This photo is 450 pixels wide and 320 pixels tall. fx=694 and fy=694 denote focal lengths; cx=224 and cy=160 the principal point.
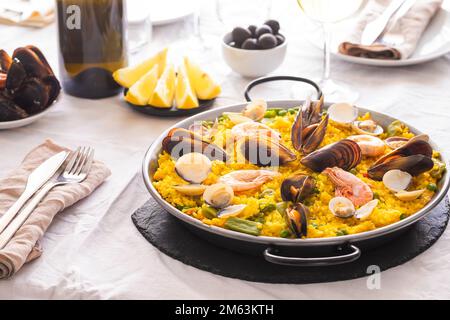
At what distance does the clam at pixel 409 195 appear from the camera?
4.14 feet

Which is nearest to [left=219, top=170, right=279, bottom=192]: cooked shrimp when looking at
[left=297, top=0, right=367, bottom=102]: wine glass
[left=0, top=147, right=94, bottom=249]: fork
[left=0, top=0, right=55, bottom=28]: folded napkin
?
[left=0, top=147, right=94, bottom=249]: fork

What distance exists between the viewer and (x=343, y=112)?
1.54 m

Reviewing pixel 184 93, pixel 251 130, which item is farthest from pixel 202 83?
pixel 251 130

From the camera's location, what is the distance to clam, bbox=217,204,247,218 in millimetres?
1207

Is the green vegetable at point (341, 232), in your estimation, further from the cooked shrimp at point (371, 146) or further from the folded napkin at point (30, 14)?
the folded napkin at point (30, 14)

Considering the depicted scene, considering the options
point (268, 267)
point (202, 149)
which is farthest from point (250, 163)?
point (268, 267)

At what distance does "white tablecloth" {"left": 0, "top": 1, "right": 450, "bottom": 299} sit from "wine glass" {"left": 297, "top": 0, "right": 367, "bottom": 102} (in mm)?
65

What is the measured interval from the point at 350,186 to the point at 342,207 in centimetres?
8

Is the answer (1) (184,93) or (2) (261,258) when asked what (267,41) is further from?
(2) (261,258)

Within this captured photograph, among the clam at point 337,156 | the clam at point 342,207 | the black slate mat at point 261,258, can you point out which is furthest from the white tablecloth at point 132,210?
the clam at point 337,156

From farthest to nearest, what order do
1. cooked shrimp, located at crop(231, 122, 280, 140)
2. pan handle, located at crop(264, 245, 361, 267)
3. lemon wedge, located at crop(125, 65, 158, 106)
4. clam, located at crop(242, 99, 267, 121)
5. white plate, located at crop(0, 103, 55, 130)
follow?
1. lemon wedge, located at crop(125, 65, 158, 106)
2. white plate, located at crop(0, 103, 55, 130)
3. clam, located at crop(242, 99, 267, 121)
4. cooked shrimp, located at crop(231, 122, 280, 140)
5. pan handle, located at crop(264, 245, 361, 267)

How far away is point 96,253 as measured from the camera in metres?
1.29

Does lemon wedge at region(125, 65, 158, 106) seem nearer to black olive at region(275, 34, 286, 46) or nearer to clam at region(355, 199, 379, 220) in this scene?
black olive at region(275, 34, 286, 46)
